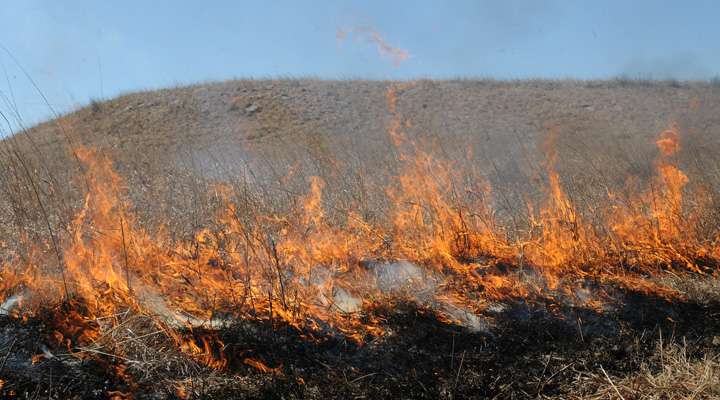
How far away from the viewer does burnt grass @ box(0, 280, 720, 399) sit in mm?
2893

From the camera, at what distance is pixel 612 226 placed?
4426 millimetres

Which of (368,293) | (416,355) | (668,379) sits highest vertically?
(368,293)

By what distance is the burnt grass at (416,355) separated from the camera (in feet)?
9.49

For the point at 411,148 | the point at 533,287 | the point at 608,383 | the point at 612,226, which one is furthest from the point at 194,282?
the point at 411,148

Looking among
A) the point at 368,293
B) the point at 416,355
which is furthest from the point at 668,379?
the point at 368,293

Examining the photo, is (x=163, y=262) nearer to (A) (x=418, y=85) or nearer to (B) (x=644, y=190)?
(B) (x=644, y=190)

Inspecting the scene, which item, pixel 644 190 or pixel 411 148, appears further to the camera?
pixel 411 148

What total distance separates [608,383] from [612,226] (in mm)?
1804

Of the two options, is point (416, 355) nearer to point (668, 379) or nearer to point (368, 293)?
point (368, 293)

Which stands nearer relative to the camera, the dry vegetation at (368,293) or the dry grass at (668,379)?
the dry grass at (668,379)

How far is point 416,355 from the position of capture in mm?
3104

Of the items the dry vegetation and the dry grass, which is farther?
the dry vegetation

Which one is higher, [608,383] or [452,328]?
[452,328]

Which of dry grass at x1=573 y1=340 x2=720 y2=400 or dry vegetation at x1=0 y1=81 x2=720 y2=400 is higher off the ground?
dry vegetation at x1=0 y1=81 x2=720 y2=400
